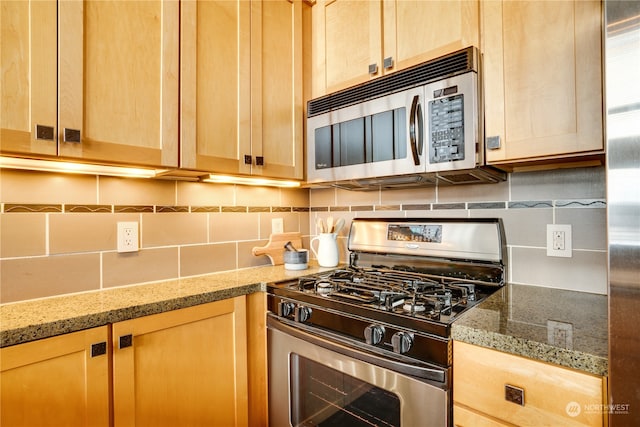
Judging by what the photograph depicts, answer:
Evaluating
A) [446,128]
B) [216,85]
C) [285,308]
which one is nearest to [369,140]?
[446,128]

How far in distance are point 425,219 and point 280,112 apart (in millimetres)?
898

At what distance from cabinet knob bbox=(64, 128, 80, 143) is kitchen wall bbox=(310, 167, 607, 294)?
1438 millimetres

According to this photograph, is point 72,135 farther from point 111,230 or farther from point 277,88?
Answer: point 277,88

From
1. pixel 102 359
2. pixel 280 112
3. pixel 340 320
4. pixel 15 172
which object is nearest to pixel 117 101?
pixel 15 172

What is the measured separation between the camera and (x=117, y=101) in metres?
1.18

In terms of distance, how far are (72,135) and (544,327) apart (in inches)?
59.1

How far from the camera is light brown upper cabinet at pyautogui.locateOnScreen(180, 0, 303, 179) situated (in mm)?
1369

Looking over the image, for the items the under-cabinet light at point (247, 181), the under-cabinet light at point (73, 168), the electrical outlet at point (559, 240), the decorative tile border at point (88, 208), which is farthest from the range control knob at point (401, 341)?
the decorative tile border at point (88, 208)

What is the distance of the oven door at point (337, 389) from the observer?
0.94 m

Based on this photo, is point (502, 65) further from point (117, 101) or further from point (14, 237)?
point (14, 237)

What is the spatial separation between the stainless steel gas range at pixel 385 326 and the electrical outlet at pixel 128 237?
64 cm

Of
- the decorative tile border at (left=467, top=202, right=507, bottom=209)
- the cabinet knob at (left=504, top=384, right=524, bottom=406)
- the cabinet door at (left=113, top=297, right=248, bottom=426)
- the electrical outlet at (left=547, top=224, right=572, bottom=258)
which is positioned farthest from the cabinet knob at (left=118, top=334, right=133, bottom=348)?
the electrical outlet at (left=547, top=224, right=572, bottom=258)

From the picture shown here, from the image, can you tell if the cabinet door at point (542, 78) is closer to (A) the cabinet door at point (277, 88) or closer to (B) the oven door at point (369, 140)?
(B) the oven door at point (369, 140)

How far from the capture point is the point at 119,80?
46.8 inches
